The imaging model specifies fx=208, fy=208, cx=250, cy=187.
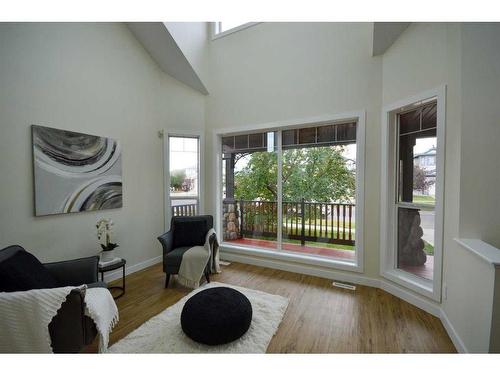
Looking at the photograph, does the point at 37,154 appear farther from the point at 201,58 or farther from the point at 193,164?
the point at 201,58

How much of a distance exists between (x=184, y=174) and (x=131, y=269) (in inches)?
65.0

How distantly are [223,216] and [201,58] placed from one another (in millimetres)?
2717

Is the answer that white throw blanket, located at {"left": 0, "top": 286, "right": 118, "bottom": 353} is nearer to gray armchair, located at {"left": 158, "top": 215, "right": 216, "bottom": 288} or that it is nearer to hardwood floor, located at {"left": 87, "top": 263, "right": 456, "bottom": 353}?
hardwood floor, located at {"left": 87, "top": 263, "right": 456, "bottom": 353}

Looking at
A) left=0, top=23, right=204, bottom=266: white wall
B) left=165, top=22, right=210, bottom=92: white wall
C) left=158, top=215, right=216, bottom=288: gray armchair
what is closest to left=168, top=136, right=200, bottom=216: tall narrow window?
left=0, top=23, right=204, bottom=266: white wall

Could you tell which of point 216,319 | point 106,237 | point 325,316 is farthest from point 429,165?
point 106,237

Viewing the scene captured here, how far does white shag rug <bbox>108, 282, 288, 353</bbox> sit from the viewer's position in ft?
5.26

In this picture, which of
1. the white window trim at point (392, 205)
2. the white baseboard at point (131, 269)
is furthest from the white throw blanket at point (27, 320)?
the white window trim at point (392, 205)

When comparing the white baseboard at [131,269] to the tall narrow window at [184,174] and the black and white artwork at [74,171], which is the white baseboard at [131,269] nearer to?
the tall narrow window at [184,174]

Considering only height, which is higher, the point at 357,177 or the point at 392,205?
the point at 357,177

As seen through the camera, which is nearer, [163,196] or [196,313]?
[196,313]

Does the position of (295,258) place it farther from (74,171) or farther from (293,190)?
(74,171)

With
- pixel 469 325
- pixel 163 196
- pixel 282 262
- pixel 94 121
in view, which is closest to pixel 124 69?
pixel 94 121

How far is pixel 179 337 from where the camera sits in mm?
1716
